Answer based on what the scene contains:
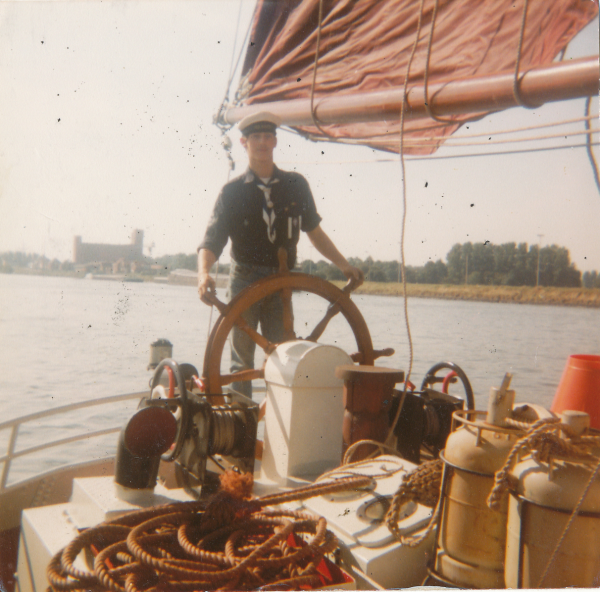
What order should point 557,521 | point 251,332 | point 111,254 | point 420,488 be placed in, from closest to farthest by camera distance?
1. point 557,521
2. point 420,488
3. point 251,332
4. point 111,254

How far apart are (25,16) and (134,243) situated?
106cm

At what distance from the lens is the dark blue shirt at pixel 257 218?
253 cm

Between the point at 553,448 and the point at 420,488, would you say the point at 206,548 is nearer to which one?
the point at 420,488

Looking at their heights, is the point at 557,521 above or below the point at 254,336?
below

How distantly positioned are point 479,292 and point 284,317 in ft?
2.82

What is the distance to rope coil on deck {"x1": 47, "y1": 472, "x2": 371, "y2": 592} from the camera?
1.11 meters

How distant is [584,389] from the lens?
170cm

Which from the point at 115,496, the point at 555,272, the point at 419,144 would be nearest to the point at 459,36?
the point at 419,144

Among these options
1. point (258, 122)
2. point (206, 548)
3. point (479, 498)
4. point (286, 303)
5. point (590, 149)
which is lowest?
point (206, 548)

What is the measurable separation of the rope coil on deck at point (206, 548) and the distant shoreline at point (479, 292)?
3.71ft

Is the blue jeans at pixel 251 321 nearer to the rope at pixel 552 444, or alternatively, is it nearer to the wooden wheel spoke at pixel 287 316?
the wooden wheel spoke at pixel 287 316

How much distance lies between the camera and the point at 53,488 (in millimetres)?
2629

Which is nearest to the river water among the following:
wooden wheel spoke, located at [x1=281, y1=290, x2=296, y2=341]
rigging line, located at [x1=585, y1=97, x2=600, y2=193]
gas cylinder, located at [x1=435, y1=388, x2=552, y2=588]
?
wooden wheel spoke, located at [x1=281, y1=290, x2=296, y2=341]

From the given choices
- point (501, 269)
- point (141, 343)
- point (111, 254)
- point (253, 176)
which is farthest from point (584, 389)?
point (141, 343)
